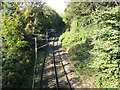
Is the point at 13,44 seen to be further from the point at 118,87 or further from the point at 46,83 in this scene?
the point at 118,87

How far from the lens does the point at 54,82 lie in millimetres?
9172

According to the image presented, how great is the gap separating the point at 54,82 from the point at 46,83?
62 centimetres

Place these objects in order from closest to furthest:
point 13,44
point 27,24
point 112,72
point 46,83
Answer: point 112,72 < point 46,83 < point 13,44 < point 27,24

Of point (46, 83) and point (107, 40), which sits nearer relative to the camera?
point (107, 40)

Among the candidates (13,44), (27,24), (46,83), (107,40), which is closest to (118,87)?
(107,40)

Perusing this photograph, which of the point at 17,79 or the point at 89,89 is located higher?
the point at 17,79

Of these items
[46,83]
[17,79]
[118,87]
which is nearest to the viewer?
[118,87]

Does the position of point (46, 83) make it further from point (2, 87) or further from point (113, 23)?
point (113, 23)

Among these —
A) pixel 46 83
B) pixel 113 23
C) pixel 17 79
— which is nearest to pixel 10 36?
pixel 17 79

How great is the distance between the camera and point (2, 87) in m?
7.13

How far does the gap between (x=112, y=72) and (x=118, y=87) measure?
0.91 m

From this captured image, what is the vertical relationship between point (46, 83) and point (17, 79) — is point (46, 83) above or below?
below

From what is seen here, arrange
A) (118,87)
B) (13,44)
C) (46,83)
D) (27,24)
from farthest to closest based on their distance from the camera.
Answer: (27,24), (13,44), (46,83), (118,87)

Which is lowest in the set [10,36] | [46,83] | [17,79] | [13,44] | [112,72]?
[46,83]
